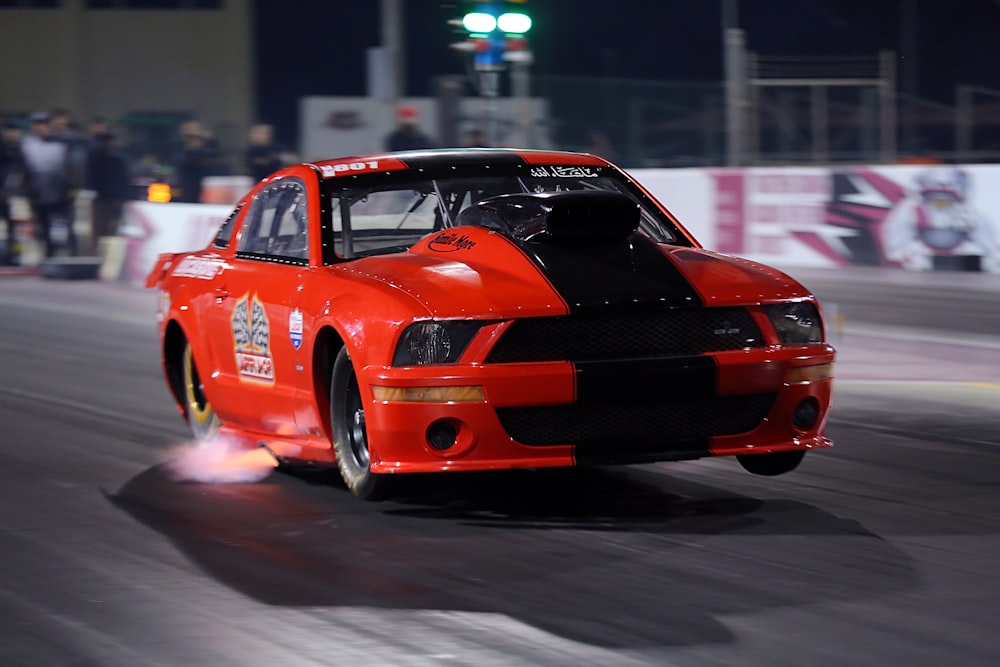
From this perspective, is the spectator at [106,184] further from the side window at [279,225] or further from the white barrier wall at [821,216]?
the side window at [279,225]

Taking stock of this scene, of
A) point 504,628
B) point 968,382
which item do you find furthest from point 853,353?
point 504,628

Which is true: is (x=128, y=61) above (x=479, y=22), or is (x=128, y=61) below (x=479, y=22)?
below

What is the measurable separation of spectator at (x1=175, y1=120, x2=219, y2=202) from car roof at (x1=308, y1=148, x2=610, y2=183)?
664 inches

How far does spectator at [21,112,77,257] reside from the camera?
23.4 m

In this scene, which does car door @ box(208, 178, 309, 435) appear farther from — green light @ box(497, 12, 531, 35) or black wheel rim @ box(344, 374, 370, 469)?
green light @ box(497, 12, 531, 35)

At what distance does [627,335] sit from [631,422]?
304mm

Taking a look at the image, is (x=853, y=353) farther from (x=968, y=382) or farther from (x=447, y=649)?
(x=447, y=649)

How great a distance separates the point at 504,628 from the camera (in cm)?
480

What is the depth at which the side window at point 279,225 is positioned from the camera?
7398mm

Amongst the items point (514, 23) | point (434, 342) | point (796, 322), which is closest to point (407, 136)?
point (514, 23)

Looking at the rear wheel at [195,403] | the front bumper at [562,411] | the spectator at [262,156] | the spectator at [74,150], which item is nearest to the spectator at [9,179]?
the spectator at [74,150]

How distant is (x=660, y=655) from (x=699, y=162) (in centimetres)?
2409

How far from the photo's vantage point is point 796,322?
21.6 feet

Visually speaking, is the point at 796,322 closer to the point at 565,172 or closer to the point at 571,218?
the point at 571,218
